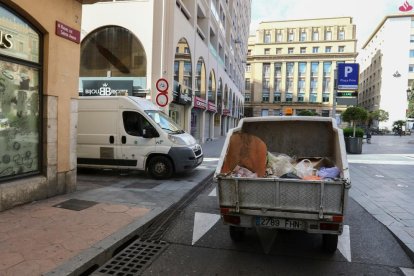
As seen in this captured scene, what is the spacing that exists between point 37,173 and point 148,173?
3.72 meters

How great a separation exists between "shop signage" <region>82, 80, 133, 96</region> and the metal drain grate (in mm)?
11923

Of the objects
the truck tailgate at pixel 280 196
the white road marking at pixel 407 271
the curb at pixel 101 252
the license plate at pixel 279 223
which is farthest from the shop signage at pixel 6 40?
the white road marking at pixel 407 271

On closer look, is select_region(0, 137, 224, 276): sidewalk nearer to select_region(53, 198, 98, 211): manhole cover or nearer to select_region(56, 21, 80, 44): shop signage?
select_region(53, 198, 98, 211): manhole cover

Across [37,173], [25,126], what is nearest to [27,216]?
[37,173]

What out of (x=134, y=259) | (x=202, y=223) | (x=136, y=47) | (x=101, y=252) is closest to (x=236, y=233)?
(x=202, y=223)

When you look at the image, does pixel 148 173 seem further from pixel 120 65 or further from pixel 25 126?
pixel 120 65

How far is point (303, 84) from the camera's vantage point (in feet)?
278

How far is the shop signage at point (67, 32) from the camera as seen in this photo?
258 inches

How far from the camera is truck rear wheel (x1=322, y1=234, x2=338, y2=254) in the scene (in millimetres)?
4359

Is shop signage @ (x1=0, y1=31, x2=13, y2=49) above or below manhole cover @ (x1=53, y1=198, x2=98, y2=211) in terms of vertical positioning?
above

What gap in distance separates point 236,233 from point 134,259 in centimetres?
144

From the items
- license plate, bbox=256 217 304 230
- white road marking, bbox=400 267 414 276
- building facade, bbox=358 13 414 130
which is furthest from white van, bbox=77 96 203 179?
building facade, bbox=358 13 414 130

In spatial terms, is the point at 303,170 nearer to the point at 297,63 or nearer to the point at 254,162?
the point at 254,162

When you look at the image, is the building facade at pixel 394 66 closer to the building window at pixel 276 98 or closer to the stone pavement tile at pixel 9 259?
the building window at pixel 276 98
